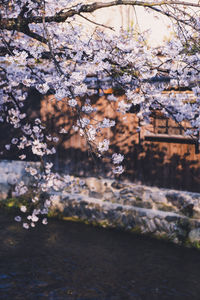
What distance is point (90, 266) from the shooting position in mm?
7383

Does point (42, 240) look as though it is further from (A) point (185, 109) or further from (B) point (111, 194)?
(A) point (185, 109)

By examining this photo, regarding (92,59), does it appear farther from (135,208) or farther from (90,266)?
(135,208)

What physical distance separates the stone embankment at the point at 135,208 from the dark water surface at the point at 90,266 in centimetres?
30

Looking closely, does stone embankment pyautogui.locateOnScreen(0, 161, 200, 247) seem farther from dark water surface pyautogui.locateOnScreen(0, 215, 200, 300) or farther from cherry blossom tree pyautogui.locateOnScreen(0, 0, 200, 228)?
cherry blossom tree pyautogui.locateOnScreen(0, 0, 200, 228)

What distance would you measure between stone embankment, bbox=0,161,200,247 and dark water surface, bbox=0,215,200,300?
0.97 ft

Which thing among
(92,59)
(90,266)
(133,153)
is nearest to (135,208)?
(133,153)

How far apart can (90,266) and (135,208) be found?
232 cm

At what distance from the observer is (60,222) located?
33.0 feet

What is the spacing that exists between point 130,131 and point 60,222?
10.7 feet

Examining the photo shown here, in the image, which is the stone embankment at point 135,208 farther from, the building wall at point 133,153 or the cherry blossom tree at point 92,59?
the cherry blossom tree at point 92,59

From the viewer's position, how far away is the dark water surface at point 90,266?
20.9ft

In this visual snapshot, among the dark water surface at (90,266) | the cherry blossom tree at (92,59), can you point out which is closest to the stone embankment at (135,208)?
the dark water surface at (90,266)

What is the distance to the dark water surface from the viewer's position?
6.36m

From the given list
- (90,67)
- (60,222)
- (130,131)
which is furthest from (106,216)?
(90,67)
